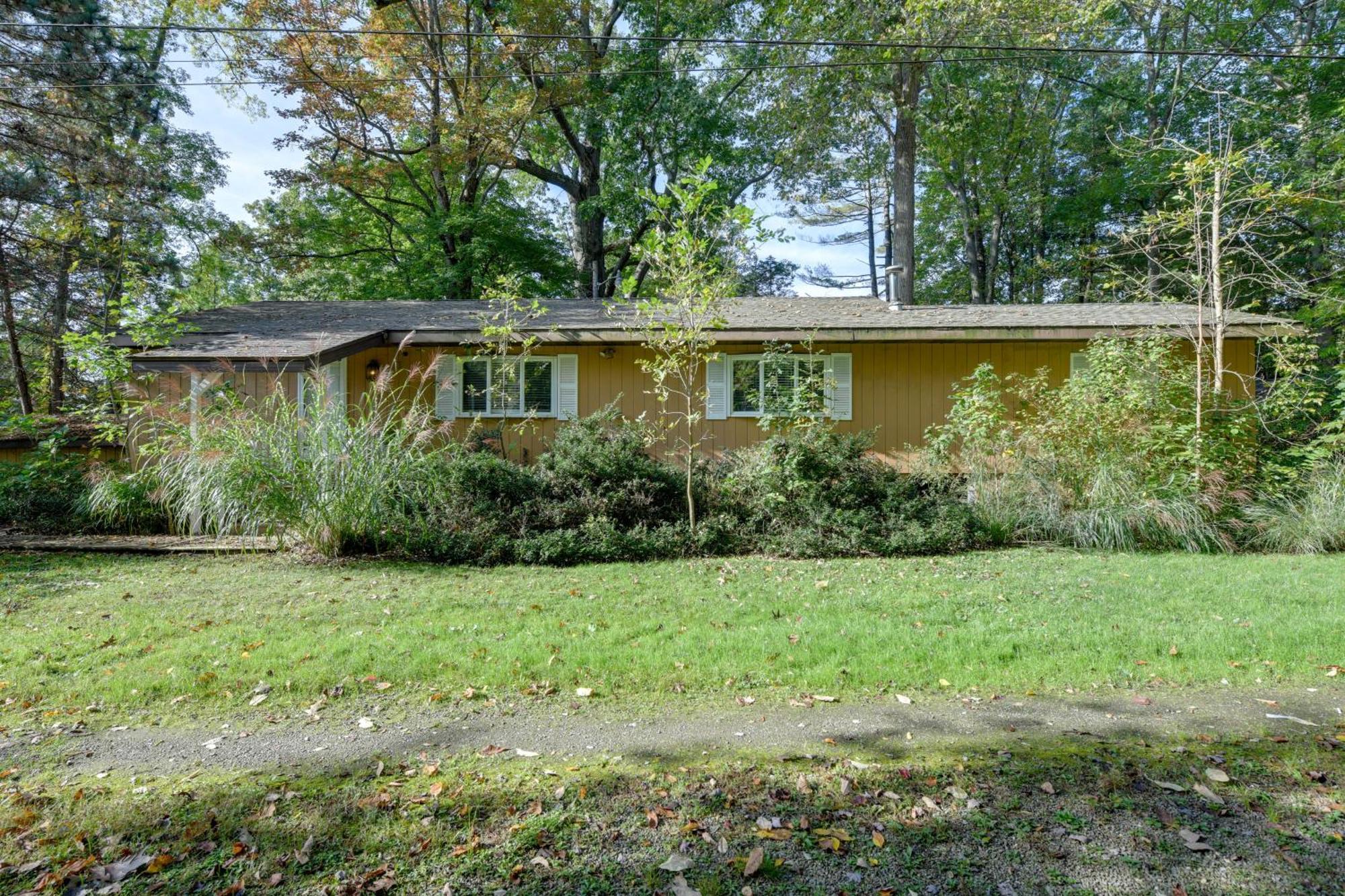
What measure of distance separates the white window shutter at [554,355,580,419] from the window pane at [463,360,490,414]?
128 cm

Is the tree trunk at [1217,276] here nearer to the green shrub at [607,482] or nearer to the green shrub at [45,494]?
the green shrub at [607,482]

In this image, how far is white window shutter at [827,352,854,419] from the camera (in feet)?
39.2

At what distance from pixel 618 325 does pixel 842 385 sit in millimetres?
3976

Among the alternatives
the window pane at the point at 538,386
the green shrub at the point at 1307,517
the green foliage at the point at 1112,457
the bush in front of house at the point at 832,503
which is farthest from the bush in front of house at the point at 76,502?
the green shrub at the point at 1307,517

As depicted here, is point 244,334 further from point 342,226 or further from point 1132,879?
point 1132,879

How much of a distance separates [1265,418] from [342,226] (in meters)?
22.8

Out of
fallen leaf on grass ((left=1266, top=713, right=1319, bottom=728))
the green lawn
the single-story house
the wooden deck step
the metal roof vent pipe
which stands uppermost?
the metal roof vent pipe

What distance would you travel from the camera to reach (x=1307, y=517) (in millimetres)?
8195

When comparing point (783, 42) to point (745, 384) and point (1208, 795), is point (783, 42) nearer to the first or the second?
point (745, 384)

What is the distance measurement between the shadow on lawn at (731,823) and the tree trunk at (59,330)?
16.2 meters

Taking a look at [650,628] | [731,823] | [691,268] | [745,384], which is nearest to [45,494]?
[691,268]


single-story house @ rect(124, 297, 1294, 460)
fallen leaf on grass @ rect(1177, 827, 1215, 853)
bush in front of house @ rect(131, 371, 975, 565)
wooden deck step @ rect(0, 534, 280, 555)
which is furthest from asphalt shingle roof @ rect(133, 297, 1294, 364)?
fallen leaf on grass @ rect(1177, 827, 1215, 853)

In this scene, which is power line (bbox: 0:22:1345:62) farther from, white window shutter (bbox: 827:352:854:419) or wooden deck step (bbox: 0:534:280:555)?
wooden deck step (bbox: 0:534:280:555)

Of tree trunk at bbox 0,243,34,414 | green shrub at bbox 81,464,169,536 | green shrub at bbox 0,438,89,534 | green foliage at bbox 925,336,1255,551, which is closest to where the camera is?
green foliage at bbox 925,336,1255,551
